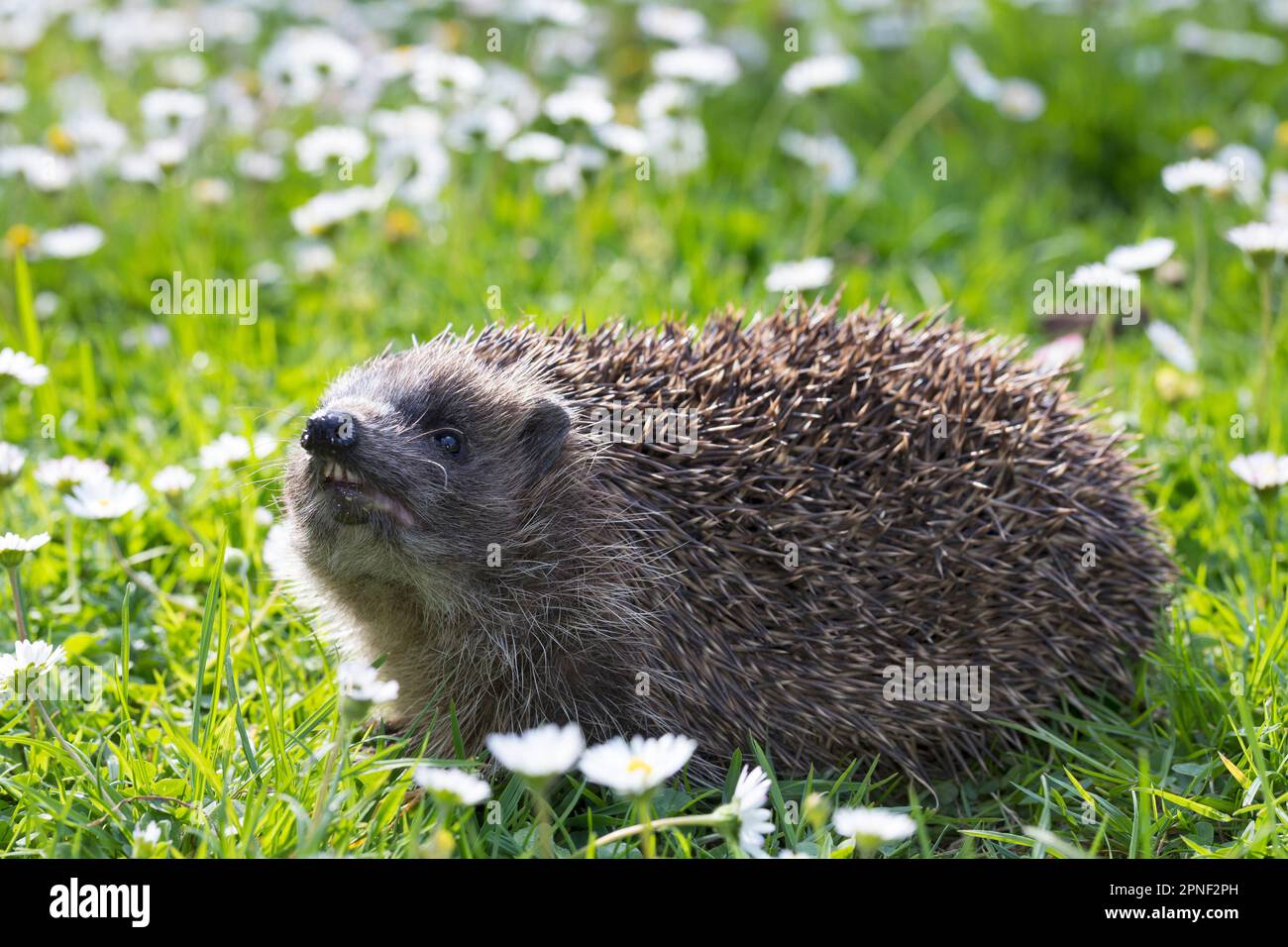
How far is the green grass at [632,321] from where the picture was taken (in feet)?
13.2

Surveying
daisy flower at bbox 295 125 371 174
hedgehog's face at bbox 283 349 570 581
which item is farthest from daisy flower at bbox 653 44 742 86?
hedgehog's face at bbox 283 349 570 581

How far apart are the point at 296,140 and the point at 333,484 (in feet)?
16.6

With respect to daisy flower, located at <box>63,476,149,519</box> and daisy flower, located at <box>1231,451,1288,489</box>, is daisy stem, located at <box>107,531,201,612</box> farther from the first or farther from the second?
daisy flower, located at <box>1231,451,1288,489</box>

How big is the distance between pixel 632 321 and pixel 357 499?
282cm

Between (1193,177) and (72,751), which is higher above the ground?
(1193,177)

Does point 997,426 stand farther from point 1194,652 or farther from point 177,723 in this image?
point 177,723

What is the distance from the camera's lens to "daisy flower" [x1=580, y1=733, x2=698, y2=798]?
3.18 metres

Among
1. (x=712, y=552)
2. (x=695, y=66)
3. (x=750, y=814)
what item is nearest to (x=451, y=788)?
(x=750, y=814)

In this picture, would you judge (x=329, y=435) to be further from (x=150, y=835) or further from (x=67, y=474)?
(x=67, y=474)

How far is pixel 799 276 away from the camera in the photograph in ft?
20.5

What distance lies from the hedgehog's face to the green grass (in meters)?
0.44

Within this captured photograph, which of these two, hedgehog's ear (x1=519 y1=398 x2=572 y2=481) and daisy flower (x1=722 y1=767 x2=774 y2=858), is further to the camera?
hedgehog's ear (x1=519 y1=398 x2=572 y2=481)

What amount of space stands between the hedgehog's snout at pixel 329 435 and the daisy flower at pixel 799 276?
265 cm

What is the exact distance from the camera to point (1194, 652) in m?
4.91
